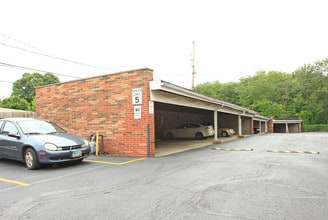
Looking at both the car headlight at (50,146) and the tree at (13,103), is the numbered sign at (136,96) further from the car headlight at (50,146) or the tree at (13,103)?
the tree at (13,103)

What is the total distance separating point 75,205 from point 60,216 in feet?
1.43

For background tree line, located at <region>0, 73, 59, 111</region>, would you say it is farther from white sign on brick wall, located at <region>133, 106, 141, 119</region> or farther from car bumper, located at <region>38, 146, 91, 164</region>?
car bumper, located at <region>38, 146, 91, 164</region>

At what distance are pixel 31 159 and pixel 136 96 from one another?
398 centimetres

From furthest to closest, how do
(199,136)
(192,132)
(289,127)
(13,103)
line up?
(289,127) < (13,103) < (192,132) < (199,136)

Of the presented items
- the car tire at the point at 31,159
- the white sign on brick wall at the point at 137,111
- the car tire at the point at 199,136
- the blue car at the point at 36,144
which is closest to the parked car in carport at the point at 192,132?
the car tire at the point at 199,136

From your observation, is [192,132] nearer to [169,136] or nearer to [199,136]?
[199,136]

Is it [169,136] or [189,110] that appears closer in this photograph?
[169,136]

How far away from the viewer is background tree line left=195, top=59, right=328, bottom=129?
46.4 metres

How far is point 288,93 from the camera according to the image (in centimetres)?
5000

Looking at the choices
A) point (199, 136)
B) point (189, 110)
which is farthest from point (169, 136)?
point (189, 110)

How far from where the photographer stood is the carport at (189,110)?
9625 mm

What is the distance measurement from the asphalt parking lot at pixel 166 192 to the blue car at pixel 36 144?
1.09 ft

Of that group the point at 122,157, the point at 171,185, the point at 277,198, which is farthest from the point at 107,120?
the point at 277,198

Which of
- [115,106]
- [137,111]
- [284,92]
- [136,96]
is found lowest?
[137,111]
